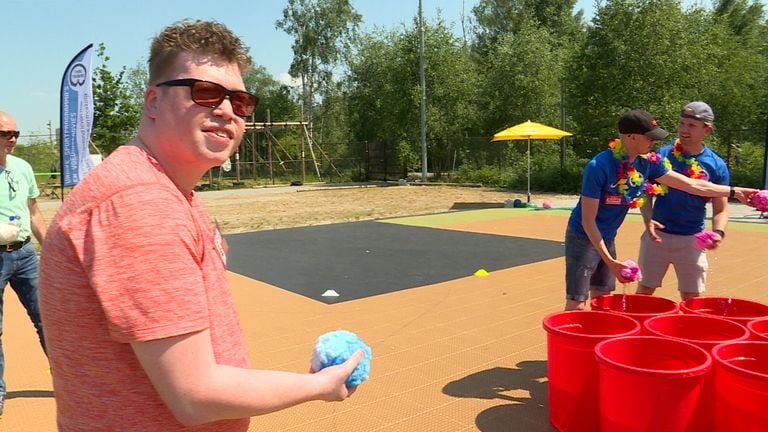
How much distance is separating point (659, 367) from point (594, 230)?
1.05 m

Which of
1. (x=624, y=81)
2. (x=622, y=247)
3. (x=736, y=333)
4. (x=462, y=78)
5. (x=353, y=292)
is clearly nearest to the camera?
(x=736, y=333)

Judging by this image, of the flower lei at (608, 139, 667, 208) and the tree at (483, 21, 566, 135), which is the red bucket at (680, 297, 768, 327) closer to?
the flower lei at (608, 139, 667, 208)

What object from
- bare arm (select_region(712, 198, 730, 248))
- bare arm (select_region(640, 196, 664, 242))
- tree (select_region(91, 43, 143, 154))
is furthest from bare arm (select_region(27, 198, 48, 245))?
tree (select_region(91, 43, 143, 154))

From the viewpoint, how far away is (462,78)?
29.9m

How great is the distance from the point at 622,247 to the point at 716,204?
18.0 ft

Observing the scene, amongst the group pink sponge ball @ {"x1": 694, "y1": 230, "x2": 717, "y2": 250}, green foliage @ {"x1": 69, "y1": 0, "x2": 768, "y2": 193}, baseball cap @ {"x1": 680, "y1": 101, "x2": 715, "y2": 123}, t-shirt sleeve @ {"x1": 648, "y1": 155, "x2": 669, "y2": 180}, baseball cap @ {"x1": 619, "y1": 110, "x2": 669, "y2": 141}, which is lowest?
pink sponge ball @ {"x1": 694, "y1": 230, "x2": 717, "y2": 250}

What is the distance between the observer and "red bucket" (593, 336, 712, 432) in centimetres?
254

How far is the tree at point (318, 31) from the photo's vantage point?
43.1 metres

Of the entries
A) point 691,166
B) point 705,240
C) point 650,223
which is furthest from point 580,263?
point 691,166

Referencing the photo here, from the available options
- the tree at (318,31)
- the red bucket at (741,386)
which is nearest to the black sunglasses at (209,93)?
the red bucket at (741,386)

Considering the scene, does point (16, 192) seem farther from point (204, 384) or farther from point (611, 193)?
point (611, 193)

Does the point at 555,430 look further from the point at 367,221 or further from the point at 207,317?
the point at 367,221

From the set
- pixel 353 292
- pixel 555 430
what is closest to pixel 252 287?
pixel 353 292

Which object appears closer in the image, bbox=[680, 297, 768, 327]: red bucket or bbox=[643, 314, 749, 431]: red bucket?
bbox=[643, 314, 749, 431]: red bucket
